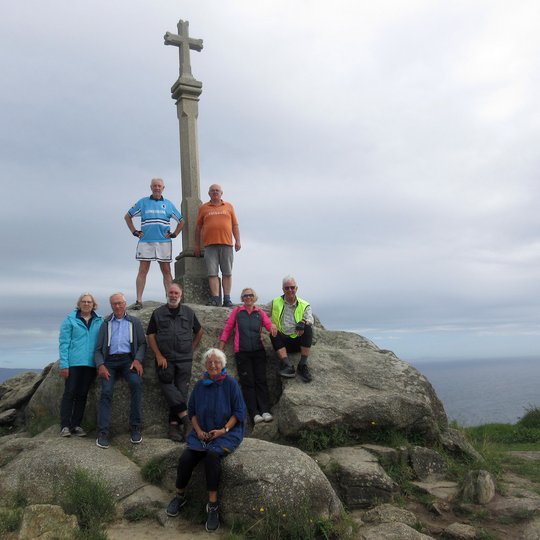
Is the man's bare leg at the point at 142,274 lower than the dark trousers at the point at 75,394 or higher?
higher

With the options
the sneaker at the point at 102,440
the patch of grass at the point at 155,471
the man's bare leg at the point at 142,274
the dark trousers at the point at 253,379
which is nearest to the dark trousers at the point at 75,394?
the sneaker at the point at 102,440

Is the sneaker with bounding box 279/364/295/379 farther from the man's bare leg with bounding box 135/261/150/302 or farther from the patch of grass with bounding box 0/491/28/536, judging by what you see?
the patch of grass with bounding box 0/491/28/536

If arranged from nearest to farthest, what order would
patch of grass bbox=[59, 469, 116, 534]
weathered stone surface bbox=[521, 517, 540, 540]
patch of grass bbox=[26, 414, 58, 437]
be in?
patch of grass bbox=[59, 469, 116, 534], weathered stone surface bbox=[521, 517, 540, 540], patch of grass bbox=[26, 414, 58, 437]

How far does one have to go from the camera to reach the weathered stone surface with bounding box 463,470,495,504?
730cm

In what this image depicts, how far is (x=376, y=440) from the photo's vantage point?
334 inches

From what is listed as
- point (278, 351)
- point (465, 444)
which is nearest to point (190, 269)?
point (278, 351)

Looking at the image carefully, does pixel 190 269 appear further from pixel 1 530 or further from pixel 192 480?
pixel 1 530

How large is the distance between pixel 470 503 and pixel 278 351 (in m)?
3.67

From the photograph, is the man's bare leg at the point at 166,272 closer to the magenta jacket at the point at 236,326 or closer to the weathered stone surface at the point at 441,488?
the magenta jacket at the point at 236,326

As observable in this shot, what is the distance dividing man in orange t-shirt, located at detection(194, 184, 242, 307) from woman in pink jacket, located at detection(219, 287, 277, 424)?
8.29 feet

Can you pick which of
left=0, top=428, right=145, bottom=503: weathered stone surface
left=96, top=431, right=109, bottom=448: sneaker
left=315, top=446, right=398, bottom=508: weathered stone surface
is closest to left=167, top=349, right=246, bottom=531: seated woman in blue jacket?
left=0, top=428, right=145, bottom=503: weathered stone surface

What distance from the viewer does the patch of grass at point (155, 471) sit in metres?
6.93

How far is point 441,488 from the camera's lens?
7703 millimetres

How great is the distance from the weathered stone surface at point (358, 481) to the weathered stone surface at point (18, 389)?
23.3 feet
